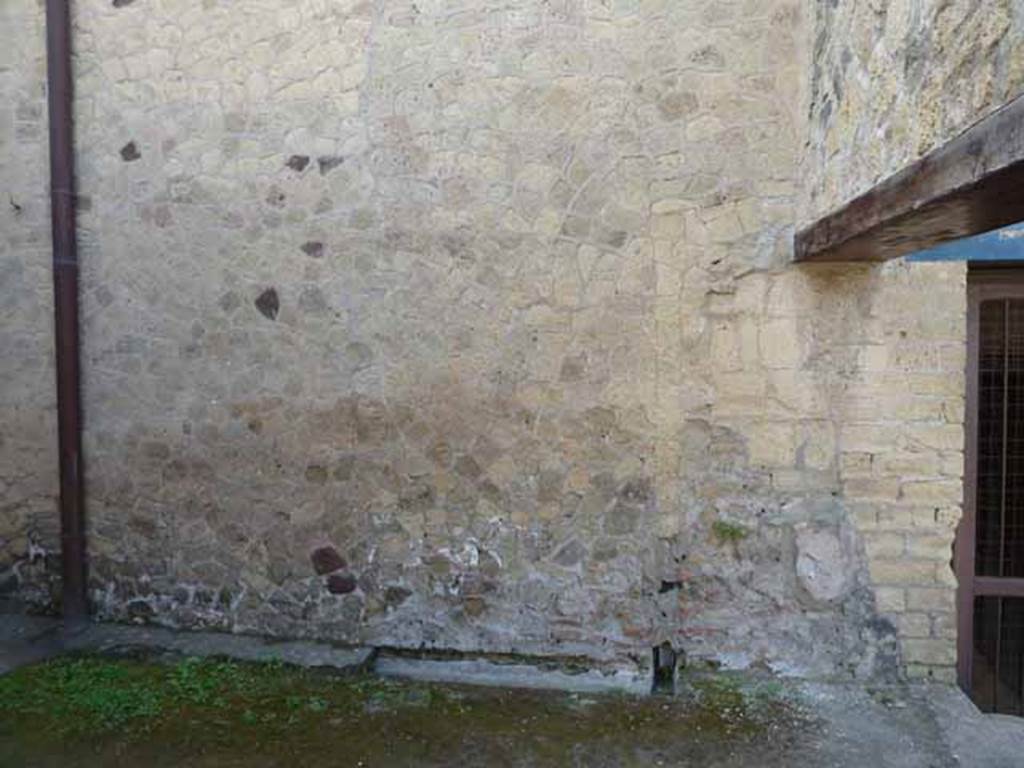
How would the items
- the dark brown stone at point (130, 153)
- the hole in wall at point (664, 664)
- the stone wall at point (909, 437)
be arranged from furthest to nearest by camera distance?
the dark brown stone at point (130, 153) < the hole in wall at point (664, 664) < the stone wall at point (909, 437)

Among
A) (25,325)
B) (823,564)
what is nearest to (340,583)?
(25,325)

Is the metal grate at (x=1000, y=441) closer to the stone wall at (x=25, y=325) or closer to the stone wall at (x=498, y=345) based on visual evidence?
the stone wall at (x=498, y=345)

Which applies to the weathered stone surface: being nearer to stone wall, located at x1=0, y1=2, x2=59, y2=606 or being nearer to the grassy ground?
the grassy ground

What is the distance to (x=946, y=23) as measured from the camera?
67.4 inches

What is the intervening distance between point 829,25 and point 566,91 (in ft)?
3.95

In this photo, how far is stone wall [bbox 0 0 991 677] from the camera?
3.51 meters

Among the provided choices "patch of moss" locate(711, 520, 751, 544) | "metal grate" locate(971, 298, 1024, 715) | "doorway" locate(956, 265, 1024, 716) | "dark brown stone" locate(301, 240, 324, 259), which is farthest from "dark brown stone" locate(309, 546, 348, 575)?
"metal grate" locate(971, 298, 1024, 715)

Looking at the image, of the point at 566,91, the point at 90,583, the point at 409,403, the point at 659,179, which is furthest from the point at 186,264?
the point at 659,179

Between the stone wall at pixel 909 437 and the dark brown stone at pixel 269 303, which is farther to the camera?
the dark brown stone at pixel 269 303

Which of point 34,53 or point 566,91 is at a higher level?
point 34,53

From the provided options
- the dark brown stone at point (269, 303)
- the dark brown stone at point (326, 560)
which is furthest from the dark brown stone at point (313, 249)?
the dark brown stone at point (326, 560)

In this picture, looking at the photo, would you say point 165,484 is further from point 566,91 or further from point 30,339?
point 566,91

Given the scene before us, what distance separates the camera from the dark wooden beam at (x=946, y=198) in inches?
55.9

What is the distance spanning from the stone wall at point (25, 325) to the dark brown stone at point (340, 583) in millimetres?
1665
